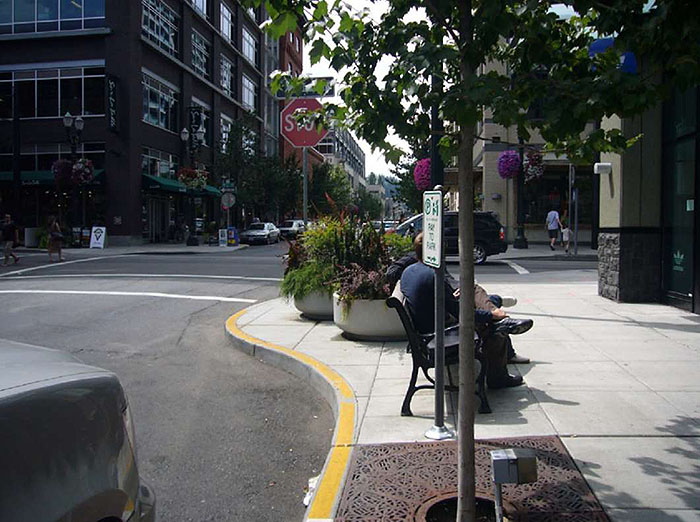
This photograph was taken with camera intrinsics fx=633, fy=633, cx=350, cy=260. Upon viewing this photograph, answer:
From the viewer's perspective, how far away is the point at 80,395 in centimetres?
222

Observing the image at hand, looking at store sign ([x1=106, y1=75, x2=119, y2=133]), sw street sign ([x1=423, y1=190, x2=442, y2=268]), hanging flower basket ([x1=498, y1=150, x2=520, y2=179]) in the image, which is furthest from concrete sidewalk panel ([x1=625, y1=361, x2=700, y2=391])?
store sign ([x1=106, y1=75, x2=119, y2=133])

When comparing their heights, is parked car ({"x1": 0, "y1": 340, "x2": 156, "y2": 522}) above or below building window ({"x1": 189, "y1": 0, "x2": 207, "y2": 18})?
below

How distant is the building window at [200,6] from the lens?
143 feet

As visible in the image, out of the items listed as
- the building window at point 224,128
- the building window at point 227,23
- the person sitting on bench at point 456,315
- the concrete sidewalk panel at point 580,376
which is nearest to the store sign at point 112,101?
the building window at point 224,128

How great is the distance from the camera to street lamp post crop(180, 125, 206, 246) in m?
35.6

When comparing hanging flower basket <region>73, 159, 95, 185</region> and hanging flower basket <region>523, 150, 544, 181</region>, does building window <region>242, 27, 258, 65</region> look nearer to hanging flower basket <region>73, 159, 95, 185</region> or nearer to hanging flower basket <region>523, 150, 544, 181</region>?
hanging flower basket <region>73, 159, 95, 185</region>

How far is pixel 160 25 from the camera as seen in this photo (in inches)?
1503

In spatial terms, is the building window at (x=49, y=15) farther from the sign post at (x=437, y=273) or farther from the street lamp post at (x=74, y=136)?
the sign post at (x=437, y=273)

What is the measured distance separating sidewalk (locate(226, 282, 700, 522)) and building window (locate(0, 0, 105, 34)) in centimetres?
3074

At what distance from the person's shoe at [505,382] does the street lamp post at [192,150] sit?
30.9 metres

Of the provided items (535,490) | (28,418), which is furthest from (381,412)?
(28,418)

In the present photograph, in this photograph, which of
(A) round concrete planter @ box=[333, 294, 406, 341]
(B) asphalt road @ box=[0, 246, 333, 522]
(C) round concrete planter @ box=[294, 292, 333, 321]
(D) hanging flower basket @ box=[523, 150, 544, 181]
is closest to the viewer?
(B) asphalt road @ box=[0, 246, 333, 522]

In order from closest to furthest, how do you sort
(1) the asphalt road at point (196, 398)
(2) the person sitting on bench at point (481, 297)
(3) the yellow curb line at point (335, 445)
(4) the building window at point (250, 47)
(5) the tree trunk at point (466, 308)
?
(5) the tree trunk at point (466, 308), (3) the yellow curb line at point (335, 445), (1) the asphalt road at point (196, 398), (2) the person sitting on bench at point (481, 297), (4) the building window at point (250, 47)

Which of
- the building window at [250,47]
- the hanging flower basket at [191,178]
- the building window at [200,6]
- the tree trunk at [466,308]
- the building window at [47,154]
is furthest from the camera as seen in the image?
the building window at [250,47]
